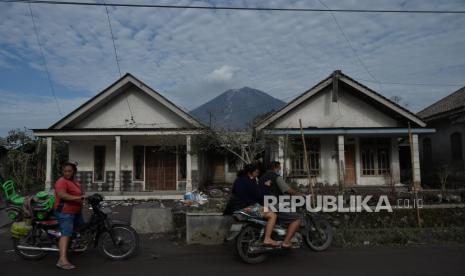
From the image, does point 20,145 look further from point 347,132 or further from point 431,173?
point 431,173

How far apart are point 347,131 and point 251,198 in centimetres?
1071

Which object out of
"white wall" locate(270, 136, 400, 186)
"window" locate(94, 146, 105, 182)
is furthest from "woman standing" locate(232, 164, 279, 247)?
"window" locate(94, 146, 105, 182)

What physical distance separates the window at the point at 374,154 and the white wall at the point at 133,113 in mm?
8482

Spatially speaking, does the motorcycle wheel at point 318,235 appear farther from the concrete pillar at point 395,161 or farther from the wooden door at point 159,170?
Result: the wooden door at point 159,170

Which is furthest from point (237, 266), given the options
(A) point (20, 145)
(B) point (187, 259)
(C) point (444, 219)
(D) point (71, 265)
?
(A) point (20, 145)

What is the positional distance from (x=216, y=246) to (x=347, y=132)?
10.2m

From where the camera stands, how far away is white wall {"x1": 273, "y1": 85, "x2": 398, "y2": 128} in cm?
1720

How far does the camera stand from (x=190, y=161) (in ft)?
54.9

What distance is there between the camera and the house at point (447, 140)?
56.1 ft

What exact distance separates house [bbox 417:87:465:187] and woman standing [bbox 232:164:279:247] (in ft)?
43.1

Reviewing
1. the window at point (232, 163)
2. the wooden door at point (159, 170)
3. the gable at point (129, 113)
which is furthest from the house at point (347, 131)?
the gable at point (129, 113)

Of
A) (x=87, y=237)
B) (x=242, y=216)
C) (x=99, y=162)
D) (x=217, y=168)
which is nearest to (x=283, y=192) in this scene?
(x=242, y=216)

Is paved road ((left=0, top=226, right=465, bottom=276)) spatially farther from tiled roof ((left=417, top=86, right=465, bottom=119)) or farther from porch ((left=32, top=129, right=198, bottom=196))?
tiled roof ((left=417, top=86, right=465, bottom=119))

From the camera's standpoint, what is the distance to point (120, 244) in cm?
661
